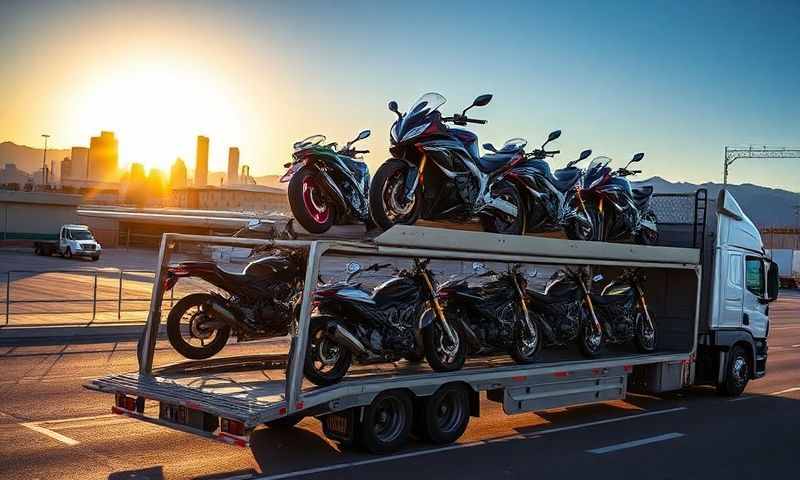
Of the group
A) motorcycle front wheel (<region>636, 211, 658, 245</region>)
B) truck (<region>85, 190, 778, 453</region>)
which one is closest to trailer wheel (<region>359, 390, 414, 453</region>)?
truck (<region>85, 190, 778, 453</region>)

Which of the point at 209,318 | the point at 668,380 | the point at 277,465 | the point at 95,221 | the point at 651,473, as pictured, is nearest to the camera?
the point at 277,465

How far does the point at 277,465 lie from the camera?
7.99 m

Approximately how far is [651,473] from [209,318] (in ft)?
16.6

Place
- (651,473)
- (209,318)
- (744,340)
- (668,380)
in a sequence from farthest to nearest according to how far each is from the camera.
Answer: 1. (744,340)
2. (668,380)
3. (209,318)
4. (651,473)

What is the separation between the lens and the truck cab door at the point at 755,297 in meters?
14.0

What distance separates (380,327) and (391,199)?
4.49ft

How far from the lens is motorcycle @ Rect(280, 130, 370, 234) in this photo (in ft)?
29.5

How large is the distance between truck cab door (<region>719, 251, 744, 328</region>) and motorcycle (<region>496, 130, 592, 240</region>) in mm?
3032

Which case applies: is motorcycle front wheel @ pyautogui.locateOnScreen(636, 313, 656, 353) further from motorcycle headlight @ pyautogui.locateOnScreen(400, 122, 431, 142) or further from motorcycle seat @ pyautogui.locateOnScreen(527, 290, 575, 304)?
motorcycle headlight @ pyautogui.locateOnScreen(400, 122, 431, 142)

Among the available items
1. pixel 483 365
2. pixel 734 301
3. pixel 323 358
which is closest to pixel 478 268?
pixel 483 365

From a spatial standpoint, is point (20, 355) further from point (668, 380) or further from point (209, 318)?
point (668, 380)

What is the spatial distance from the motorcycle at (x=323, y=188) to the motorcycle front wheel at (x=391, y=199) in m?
0.41

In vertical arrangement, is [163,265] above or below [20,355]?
above

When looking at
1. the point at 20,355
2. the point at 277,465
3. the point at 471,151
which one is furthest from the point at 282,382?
the point at 20,355
